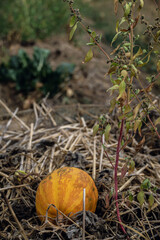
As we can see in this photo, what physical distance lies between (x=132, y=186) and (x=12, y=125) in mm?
1895

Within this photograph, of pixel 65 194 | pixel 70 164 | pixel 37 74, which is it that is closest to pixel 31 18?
pixel 37 74

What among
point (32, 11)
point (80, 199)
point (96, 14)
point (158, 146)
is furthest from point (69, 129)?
point (96, 14)

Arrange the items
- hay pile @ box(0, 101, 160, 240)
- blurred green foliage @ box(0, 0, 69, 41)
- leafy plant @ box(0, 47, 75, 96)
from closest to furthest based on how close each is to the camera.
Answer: hay pile @ box(0, 101, 160, 240)
leafy plant @ box(0, 47, 75, 96)
blurred green foliage @ box(0, 0, 69, 41)

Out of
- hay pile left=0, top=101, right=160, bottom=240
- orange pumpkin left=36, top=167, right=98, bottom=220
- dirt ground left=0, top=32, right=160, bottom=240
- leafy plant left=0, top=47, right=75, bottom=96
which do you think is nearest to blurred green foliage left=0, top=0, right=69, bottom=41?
leafy plant left=0, top=47, right=75, bottom=96

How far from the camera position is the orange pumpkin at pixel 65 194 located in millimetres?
1705

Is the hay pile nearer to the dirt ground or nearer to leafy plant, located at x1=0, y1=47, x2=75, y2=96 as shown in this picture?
the dirt ground

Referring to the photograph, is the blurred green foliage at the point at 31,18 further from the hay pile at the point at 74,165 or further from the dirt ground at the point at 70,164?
the hay pile at the point at 74,165

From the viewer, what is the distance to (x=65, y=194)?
171 cm

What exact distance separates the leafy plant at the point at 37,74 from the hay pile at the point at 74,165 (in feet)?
3.60

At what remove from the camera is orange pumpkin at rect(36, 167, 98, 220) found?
5.59ft

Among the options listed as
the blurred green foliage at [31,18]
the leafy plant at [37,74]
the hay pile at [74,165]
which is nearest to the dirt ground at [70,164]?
the hay pile at [74,165]

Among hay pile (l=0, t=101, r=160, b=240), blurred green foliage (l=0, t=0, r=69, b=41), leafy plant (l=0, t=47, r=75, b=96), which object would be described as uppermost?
blurred green foliage (l=0, t=0, r=69, b=41)

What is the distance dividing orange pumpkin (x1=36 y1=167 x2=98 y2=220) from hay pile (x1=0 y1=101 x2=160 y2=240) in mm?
72

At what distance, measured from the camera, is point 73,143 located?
101 inches
